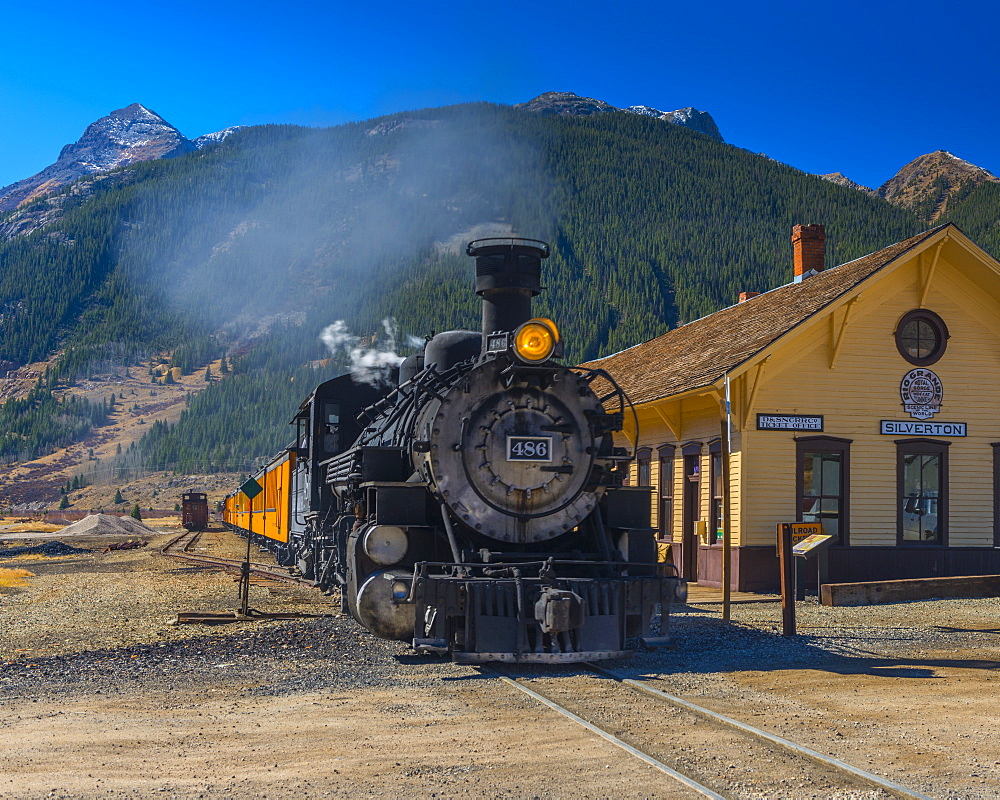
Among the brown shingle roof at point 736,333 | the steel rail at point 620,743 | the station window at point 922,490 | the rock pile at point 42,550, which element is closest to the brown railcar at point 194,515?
the rock pile at point 42,550

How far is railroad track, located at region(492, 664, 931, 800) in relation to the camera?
15.9 feet

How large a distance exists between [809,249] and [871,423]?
19.9ft

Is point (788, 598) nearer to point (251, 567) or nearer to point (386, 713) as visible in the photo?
point (386, 713)

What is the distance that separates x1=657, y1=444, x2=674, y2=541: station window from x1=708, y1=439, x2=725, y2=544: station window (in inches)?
71.4

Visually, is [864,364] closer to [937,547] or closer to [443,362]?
[937,547]

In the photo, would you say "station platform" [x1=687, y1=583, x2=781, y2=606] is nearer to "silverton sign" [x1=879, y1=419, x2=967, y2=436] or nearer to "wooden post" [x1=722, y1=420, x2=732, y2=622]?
"wooden post" [x1=722, y1=420, x2=732, y2=622]

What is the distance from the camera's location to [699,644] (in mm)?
9938

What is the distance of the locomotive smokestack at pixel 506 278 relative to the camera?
32.4ft

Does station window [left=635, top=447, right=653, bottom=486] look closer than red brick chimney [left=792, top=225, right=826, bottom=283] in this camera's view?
Yes

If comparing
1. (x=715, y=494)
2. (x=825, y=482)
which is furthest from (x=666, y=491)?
(x=825, y=482)

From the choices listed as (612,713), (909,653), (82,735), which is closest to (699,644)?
(909,653)

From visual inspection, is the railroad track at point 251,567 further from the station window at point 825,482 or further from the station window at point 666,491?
the station window at point 825,482

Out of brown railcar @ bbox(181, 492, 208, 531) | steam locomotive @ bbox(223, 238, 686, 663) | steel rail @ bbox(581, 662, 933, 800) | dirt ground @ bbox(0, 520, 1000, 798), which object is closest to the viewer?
steel rail @ bbox(581, 662, 933, 800)

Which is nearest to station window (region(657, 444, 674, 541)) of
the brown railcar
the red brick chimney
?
the red brick chimney
